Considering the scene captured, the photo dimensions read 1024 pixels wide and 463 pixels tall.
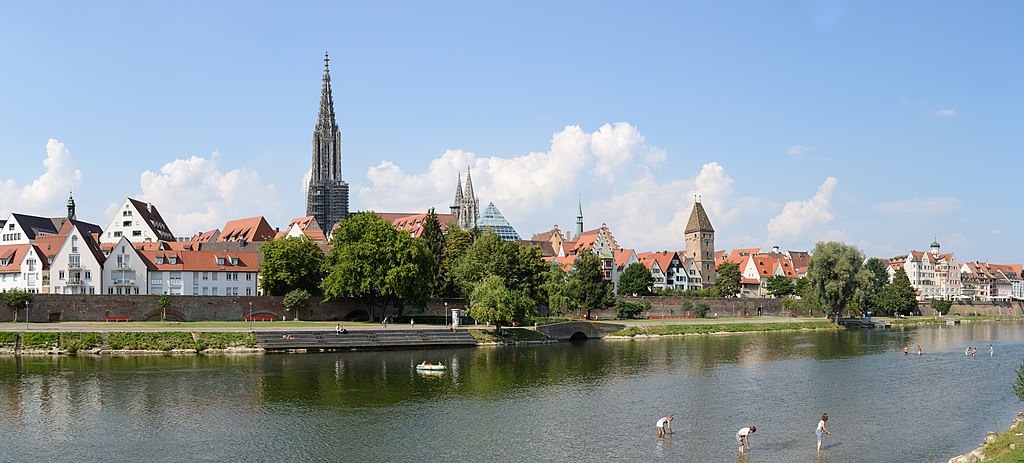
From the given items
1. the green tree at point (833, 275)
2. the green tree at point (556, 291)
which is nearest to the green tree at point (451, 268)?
the green tree at point (556, 291)

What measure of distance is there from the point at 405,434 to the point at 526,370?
25.5 meters

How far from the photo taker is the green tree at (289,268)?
95.2 meters

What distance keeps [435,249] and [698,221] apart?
282 ft

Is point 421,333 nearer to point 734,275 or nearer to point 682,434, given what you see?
point 682,434

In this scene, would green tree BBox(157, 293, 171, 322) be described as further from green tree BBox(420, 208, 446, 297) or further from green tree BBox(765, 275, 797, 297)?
green tree BBox(765, 275, 797, 297)

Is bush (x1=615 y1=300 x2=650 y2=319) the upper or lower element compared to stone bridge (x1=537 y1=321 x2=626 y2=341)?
upper

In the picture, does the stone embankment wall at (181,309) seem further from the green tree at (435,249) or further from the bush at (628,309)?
the bush at (628,309)

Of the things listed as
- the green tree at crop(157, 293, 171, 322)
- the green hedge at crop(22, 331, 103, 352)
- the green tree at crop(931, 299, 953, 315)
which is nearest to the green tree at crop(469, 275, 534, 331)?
the green tree at crop(157, 293, 171, 322)

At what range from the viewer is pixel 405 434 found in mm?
38969

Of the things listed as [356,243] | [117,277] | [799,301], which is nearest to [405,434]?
[356,243]

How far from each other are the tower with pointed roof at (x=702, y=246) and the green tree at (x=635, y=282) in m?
35.6

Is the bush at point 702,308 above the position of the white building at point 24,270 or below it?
below

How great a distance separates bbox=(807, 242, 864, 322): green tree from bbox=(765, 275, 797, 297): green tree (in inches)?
1435

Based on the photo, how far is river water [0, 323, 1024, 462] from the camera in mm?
36031
